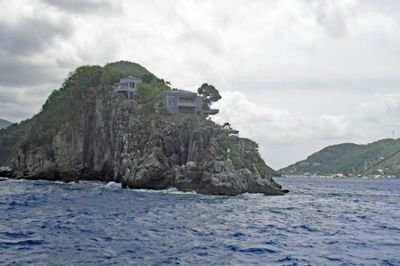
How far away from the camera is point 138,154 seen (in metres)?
80.8

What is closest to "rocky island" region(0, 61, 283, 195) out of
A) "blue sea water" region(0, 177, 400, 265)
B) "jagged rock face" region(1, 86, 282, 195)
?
"jagged rock face" region(1, 86, 282, 195)

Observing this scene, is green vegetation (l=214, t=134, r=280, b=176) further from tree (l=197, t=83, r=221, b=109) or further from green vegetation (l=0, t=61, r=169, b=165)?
green vegetation (l=0, t=61, r=169, b=165)

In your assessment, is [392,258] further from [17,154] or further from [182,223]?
[17,154]

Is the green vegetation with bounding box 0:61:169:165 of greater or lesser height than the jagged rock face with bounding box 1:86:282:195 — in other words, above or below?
above

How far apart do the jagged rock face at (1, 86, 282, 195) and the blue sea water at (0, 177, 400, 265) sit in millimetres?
23154

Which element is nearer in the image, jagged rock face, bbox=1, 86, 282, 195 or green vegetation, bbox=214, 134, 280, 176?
jagged rock face, bbox=1, 86, 282, 195

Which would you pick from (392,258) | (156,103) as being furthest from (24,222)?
(156,103)

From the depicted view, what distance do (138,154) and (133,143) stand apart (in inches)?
189

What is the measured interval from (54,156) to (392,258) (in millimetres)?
86920

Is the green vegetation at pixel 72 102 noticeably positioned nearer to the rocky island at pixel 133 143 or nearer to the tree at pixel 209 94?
the rocky island at pixel 133 143

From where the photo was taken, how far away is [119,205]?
47688 mm

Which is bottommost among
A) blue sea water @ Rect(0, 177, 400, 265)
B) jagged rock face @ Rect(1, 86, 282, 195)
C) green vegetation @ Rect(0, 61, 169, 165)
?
blue sea water @ Rect(0, 177, 400, 265)

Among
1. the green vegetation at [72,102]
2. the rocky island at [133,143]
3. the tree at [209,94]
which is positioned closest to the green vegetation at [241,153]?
the rocky island at [133,143]

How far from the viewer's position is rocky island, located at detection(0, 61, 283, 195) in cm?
7262
